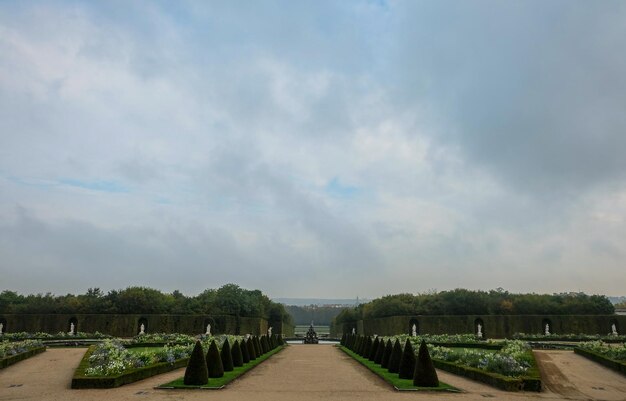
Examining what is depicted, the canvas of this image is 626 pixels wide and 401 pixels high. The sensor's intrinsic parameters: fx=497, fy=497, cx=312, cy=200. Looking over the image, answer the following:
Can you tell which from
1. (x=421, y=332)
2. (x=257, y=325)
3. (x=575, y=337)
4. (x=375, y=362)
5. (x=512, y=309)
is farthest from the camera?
(x=257, y=325)

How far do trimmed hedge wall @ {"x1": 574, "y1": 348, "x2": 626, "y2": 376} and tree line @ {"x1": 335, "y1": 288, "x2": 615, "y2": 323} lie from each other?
3517 centimetres

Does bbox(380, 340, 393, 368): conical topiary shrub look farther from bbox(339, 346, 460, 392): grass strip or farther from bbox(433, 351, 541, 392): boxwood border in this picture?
bbox(433, 351, 541, 392): boxwood border

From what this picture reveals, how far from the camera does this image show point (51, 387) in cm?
1675

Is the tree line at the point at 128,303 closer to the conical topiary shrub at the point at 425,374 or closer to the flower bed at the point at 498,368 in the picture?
the flower bed at the point at 498,368

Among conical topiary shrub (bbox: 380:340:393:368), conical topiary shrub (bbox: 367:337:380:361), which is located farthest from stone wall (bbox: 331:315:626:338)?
conical topiary shrub (bbox: 380:340:393:368)

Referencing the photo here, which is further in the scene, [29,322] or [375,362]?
[29,322]

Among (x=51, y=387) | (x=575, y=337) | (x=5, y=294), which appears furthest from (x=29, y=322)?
(x=575, y=337)

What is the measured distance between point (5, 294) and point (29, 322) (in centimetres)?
1903

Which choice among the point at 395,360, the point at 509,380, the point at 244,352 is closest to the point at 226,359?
the point at 244,352

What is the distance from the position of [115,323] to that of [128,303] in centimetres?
839

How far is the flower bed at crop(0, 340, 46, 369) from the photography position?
2264cm

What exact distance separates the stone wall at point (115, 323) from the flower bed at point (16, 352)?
25346mm

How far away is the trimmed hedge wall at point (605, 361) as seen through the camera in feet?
71.6

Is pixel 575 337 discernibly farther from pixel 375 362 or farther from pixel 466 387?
pixel 466 387
